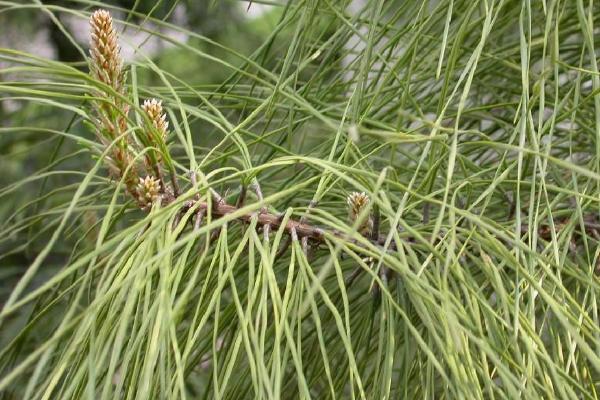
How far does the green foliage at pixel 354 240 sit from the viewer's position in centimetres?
47

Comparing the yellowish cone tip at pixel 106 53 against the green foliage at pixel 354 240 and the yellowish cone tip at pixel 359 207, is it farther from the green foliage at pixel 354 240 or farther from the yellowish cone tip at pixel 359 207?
the yellowish cone tip at pixel 359 207

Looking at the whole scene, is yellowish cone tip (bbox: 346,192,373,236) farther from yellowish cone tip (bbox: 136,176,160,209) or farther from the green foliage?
yellowish cone tip (bbox: 136,176,160,209)

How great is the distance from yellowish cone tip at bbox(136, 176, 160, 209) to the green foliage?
0.08ft

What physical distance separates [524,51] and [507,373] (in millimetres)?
205

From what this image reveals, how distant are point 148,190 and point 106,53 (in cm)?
9

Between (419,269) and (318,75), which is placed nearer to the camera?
(419,269)

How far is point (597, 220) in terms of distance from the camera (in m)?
0.73

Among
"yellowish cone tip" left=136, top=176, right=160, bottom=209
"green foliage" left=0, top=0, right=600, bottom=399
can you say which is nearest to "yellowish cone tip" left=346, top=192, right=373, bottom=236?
"green foliage" left=0, top=0, right=600, bottom=399

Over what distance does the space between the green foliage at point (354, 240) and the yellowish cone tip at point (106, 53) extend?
0.03 m

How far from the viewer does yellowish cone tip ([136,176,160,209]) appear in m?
0.58

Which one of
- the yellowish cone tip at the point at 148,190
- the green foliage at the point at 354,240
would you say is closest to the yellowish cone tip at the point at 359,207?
the green foliage at the point at 354,240

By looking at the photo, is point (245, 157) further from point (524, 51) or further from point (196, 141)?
point (196, 141)

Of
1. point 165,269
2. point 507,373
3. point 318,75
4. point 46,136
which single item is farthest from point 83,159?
point 507,373

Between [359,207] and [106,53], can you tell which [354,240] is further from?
[106,53]
